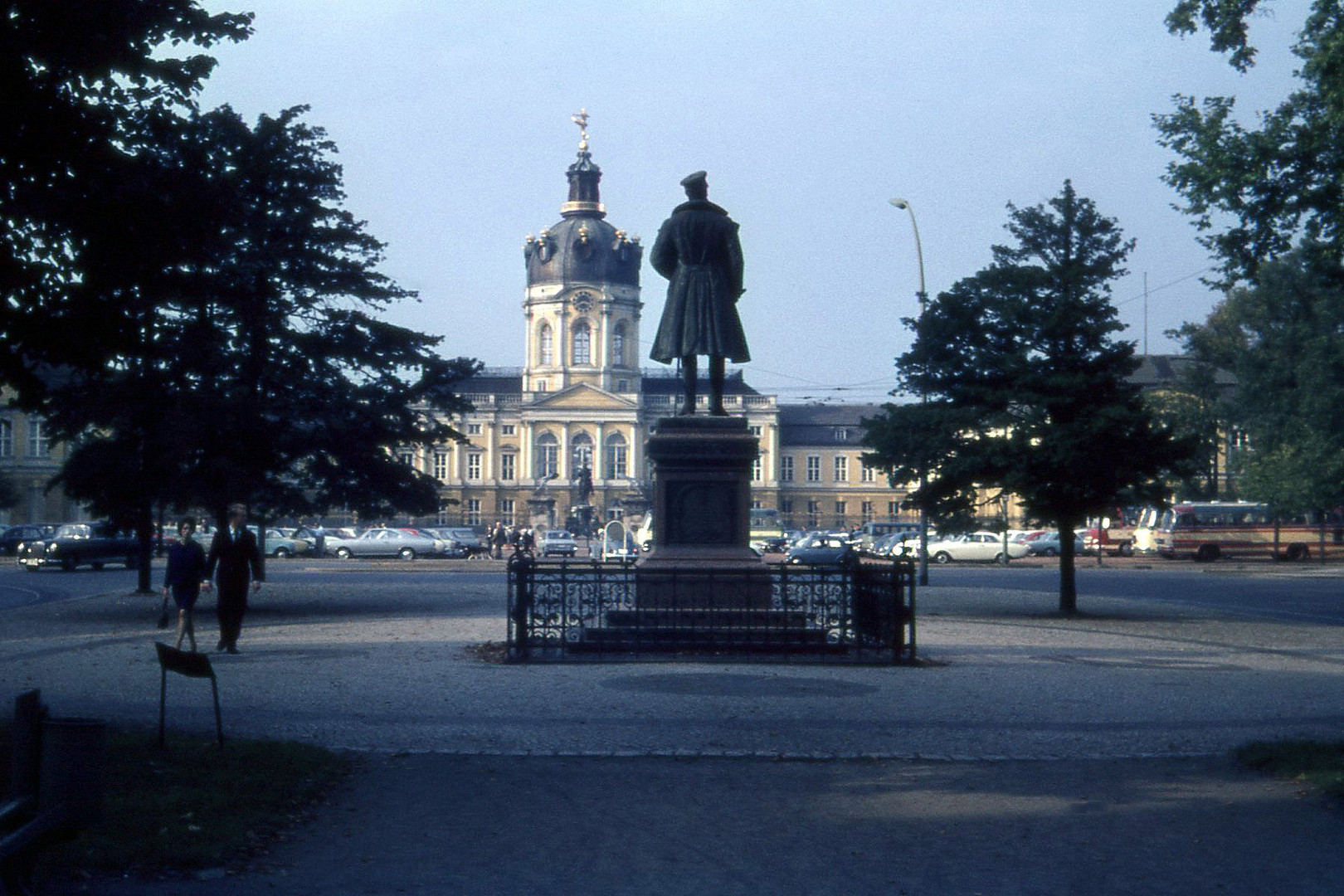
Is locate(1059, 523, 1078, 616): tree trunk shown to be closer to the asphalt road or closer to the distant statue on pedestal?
the asphalt road

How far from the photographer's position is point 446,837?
7.61 metres

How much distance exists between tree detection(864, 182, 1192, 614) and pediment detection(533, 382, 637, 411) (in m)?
99.6

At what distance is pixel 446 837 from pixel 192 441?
19.5 meters

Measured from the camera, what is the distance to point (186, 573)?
711 inches

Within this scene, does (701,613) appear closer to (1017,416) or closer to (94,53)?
(94,53)

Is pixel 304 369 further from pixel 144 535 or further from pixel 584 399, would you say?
pixel 584 399

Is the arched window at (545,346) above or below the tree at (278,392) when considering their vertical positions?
above

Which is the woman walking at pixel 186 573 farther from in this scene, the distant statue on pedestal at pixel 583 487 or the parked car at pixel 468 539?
the distant statue on pedestal at pixel 583 487

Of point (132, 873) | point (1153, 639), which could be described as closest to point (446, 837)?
point (132, 873)

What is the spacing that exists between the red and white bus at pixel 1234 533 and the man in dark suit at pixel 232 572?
178ft

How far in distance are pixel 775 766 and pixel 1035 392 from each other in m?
17.7

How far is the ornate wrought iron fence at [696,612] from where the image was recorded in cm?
1691

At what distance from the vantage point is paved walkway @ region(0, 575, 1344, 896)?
7.00 meters

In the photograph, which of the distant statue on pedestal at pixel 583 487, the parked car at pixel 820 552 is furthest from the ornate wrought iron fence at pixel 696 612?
the distant statue on pedestal at pixel 583 487
